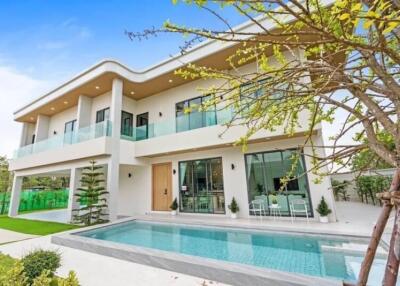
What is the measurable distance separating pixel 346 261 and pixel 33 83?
1921cm

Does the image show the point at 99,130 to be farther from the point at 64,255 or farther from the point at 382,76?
the point at 382,76

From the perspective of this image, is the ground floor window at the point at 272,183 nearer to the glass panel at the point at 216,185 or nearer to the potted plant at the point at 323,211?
the potted plant at the point at 323,211

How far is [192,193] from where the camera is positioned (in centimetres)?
1123

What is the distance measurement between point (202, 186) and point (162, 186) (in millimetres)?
2559

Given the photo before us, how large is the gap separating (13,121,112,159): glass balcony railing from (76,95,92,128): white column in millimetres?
1137

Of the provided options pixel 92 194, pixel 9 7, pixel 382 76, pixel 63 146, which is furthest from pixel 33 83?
pixel 382 76

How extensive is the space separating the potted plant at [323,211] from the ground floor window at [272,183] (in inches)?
18.2

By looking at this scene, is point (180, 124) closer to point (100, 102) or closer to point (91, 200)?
point (91, 200)

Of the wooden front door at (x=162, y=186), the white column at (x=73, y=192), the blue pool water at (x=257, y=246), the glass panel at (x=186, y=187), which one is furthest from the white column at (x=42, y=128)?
the glass panel at (x=186, y=187)

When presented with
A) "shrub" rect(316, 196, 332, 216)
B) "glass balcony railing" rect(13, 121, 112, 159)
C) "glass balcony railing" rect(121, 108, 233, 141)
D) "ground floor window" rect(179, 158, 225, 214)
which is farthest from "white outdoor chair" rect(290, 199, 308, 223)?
"glass balcony railing" rect(13, 121, 112, 159)

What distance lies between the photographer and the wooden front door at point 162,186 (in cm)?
1185

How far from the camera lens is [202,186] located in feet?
36.0

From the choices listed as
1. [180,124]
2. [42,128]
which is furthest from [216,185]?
[42,128]

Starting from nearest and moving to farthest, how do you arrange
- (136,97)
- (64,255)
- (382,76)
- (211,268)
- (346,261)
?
1. (382,76)
2. (211,268)
3. (346,261)
4. (64,255)
5. (136,97)
